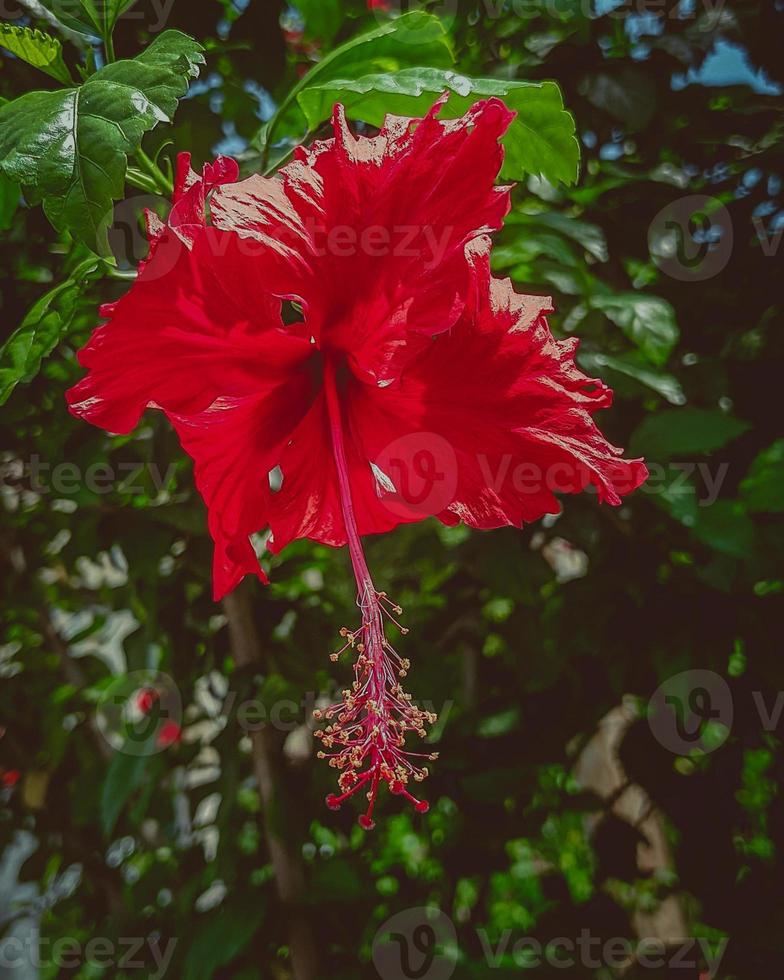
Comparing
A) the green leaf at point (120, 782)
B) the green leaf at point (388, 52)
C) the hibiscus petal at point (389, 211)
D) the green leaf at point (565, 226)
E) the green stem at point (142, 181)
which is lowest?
the green leaf at point (120, 782)

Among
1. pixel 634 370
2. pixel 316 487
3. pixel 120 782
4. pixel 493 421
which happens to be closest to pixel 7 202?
pixel 316 487

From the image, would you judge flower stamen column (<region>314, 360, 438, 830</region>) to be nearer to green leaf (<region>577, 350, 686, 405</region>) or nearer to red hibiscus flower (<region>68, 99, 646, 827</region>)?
red hibiscus flower (<region>68, 99, 646, 827</region>)

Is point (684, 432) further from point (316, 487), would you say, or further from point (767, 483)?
point (316, 487)

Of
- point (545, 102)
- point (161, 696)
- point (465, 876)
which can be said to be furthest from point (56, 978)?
point (545, 102)

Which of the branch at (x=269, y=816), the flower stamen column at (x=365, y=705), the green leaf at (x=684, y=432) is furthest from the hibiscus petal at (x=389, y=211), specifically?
the branch at (x=269, y=816)

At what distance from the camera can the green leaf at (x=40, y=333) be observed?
2.27 ft

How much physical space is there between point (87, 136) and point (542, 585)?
2.77 feet

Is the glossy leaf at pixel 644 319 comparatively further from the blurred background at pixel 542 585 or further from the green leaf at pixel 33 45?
the green leaf at pixel 33 45

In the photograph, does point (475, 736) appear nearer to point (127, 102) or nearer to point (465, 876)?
point (465, 876)

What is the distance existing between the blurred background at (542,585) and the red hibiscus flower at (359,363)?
387mm

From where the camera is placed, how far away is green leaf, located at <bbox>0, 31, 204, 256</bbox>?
56 centimetres

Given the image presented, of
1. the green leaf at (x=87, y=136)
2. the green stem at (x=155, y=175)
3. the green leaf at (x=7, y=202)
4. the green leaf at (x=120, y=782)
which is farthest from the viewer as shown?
the green leaf at (x=120, y=782)

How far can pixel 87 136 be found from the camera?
0.58 meters

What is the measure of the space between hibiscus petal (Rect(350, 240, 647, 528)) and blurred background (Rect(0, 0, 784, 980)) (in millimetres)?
377
